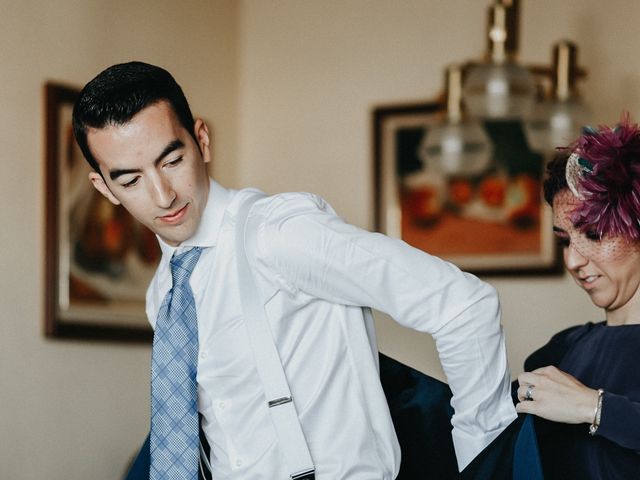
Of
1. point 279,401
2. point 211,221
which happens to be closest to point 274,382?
point 279,401

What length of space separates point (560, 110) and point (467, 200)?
1.16 metres

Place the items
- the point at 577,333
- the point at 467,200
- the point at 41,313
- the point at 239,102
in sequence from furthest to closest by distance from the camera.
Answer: the point at 239,102, the point at 467,200, the point at 41,313, the point at 577,333

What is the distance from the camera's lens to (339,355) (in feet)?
6.78

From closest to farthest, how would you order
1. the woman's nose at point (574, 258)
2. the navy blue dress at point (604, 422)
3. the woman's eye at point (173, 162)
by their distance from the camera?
the navy blue dress at point (604, 422) < the woman's eye at point (173, 162) < the woman's nose at point (574, 258)

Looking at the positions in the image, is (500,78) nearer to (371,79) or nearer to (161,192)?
(371,79)

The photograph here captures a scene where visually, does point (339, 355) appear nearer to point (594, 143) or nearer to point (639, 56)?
point (594, 143)

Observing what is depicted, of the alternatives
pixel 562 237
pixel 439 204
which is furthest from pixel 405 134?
pixel 562 237

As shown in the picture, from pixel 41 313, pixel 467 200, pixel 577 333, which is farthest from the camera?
pixel 467 200

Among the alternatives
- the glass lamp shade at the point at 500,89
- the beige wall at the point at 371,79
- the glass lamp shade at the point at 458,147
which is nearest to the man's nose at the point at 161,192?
the glass lamp shade at the point at 500,89

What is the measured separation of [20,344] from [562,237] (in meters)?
2.55

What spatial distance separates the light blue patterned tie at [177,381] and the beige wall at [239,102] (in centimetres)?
197

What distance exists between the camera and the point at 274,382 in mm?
2014

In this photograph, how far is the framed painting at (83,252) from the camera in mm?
4250

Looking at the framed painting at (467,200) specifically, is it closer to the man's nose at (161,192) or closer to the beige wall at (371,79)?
the beige wall at (371,79)
